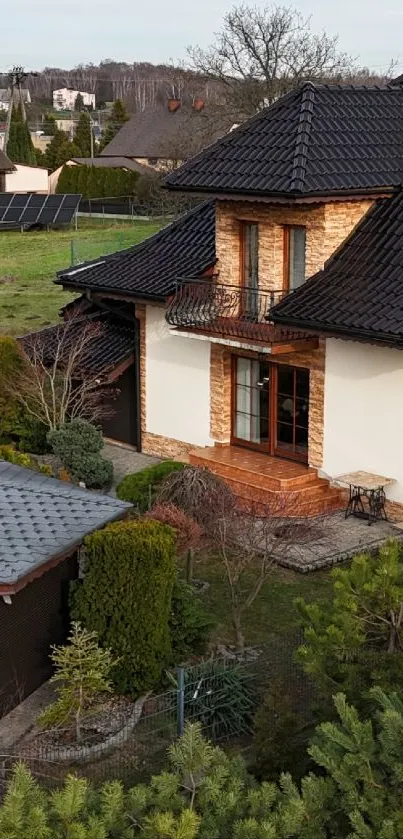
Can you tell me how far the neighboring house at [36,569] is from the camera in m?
12.1

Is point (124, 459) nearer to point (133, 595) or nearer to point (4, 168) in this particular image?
point (133, 595)

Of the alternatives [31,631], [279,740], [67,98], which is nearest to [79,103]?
[67,98]

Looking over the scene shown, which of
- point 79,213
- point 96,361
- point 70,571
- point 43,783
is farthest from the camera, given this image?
point 79,213

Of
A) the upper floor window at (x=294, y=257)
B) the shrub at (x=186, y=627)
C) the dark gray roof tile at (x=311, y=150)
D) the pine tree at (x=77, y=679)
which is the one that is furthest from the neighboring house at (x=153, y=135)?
the pine tree at (x=77, y=679)

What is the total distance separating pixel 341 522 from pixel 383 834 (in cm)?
1010

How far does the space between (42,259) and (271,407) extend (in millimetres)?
30520

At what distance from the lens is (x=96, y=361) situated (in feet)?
72.2

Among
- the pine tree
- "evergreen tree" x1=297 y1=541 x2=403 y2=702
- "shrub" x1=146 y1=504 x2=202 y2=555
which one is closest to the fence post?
the pine tree

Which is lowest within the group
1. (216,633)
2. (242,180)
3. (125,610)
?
(216,633)

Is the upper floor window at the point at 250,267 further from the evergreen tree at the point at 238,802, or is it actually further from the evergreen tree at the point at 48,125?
the evergreen tree at the point at 48,125

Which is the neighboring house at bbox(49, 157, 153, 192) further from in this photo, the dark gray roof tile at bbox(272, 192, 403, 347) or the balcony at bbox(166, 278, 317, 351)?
the dark gray roof tile at bbox(272, 192, 403, 347)

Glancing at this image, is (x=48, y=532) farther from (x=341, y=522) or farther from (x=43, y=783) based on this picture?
(x=341, y=522)

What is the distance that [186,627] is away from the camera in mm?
13078

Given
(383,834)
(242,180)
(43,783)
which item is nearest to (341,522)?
(242,180)
